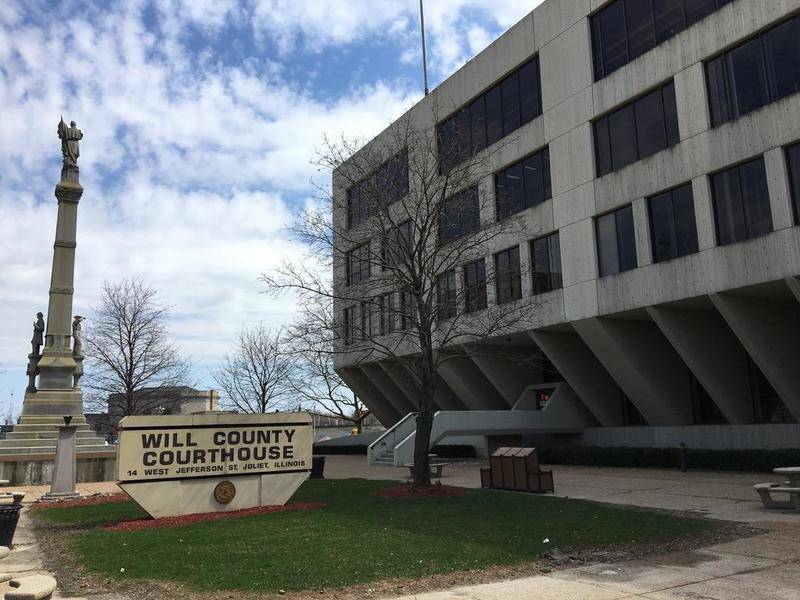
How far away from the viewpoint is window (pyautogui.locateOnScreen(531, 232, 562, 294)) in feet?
86.1

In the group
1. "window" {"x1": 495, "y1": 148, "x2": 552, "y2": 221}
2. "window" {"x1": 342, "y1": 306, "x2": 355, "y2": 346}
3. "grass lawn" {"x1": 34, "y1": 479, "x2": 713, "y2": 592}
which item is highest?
"window" {"x1": 495, "y1": 148, "x2": 552, "y2": 221}

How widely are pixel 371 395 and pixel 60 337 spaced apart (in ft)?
73.1

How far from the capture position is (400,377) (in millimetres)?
39406

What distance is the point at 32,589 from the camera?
20.9 ft

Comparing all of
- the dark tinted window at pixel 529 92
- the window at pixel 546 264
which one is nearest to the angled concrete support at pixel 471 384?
the window at pixel 546 264

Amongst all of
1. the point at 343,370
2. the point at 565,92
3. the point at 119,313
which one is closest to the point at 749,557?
the point at 565,92

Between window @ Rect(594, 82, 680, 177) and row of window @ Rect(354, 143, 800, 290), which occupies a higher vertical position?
window @ Rect(594, 82, 680, 177)

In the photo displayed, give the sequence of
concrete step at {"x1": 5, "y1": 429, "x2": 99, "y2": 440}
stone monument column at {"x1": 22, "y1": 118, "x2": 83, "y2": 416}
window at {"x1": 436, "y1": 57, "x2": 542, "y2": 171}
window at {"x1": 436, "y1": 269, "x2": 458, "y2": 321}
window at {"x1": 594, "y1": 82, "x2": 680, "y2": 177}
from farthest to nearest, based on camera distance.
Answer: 1. window at {"x1": 436, "y1": 57, "x2": 542, "y2": 171}
2. stone monument column at {"x1": 22, "y1": 118, "x2": 83, "y2": 416}
3. concrete step at {"x1": 5, "y1": 429, "x2": 99, "y2": 440}
4. window at {"x1": 594, "y1": 82, "x2": 680, "y2": 177}
5. window at {"x1": 436, "y1": 269, "x2": 458, "y2": 321}

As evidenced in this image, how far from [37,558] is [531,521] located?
7.80m

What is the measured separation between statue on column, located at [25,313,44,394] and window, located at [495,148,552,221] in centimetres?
1977

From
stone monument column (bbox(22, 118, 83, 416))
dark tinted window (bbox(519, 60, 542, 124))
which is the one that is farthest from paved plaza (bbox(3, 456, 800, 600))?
dark tinted window (bbox(519, 60, 542, 124))

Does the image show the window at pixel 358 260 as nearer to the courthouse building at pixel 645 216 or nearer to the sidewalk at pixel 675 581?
the courthouse building at pixel 645 216

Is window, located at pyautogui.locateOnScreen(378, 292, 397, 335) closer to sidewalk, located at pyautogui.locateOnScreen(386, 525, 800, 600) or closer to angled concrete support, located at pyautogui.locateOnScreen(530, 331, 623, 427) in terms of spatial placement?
angled concrete support, located at pyautogui.locateOnScreen(530, 331, 623, 427)

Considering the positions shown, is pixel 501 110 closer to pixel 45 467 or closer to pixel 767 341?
pixel 767 341
